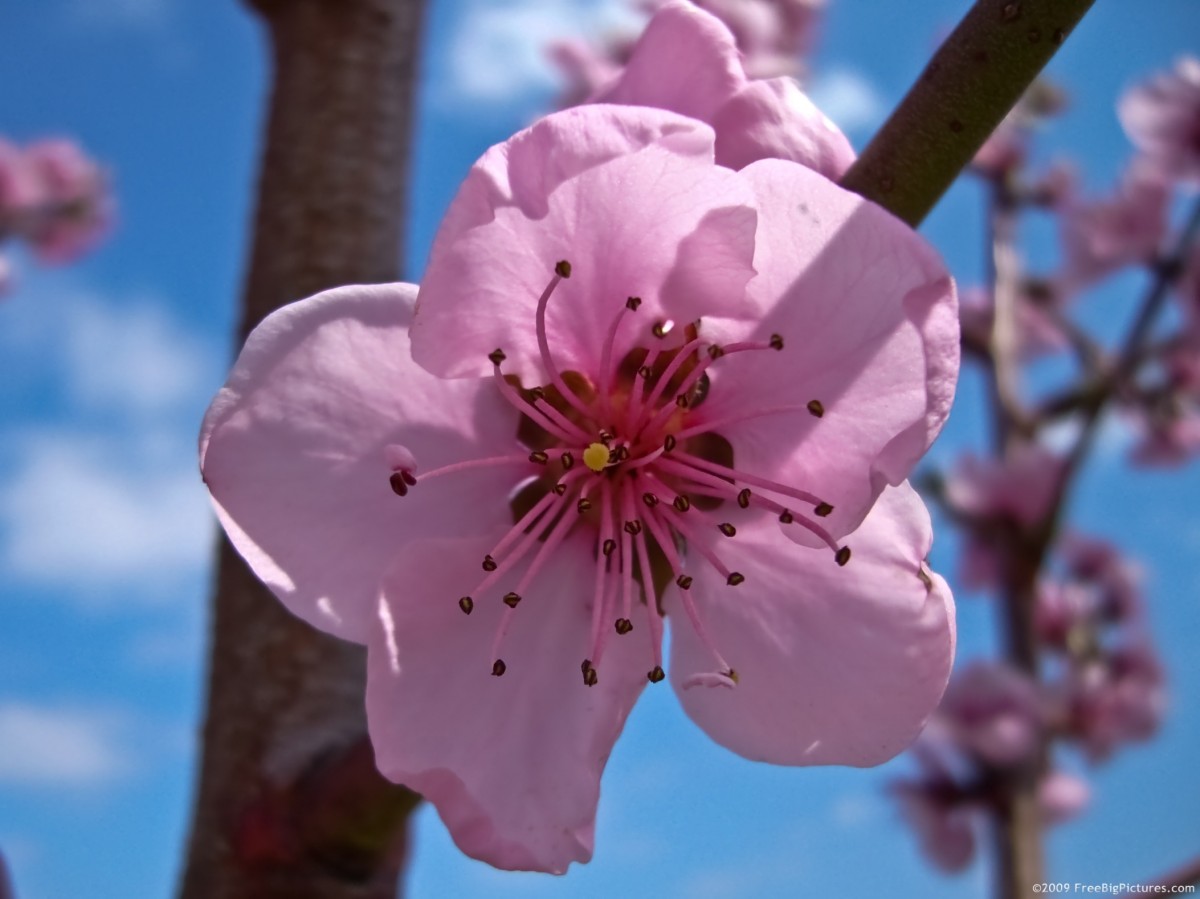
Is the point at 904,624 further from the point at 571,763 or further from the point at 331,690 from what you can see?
the point at 331,690

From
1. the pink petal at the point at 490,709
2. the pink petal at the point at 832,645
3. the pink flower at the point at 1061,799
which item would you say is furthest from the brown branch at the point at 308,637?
the pink flower at the point at 1061,799

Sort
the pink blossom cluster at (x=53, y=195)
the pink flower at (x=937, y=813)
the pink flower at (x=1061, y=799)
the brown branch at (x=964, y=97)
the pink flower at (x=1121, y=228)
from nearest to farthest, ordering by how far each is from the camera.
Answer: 1. the brown branch at (x=964, y=97)
2. the pink flower at (x=937, y=813)
3. the pink flower at (x=1121, y=228)
4. the pink flower at (x=1061, y=799)
5. the pink blossom cluster at (x=53, y=195)

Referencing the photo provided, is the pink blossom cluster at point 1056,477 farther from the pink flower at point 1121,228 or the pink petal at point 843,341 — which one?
the pink petal at point 843,341

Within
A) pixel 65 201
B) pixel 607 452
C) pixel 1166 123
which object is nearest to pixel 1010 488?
pixel 1166 123

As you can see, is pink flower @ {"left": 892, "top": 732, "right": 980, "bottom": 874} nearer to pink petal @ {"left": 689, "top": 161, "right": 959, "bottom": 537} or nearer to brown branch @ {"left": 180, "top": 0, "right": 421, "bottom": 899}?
brown branch @ {"left": 180, "top": 0, "right": 421, "bottom": 899}

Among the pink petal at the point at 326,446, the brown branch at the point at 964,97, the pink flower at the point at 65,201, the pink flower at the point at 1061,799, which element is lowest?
the pink flower at the point at 65,201

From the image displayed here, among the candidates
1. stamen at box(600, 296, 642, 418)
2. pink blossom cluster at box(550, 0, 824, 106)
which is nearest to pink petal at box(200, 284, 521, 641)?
stamen at box(600, 296, 642, 418)
